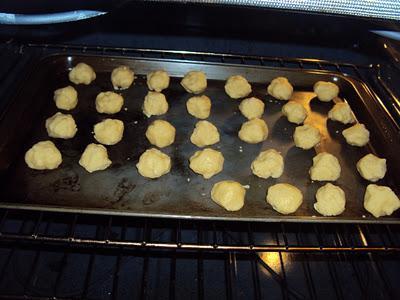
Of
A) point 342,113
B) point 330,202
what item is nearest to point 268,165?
point 330,202

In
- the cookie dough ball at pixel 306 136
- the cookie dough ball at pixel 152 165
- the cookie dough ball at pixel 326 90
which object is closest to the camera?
the cookie dough ball at pixel 152 165

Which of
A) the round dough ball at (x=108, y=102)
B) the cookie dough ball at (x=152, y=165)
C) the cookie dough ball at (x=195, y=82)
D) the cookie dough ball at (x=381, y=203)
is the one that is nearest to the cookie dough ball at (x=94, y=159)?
the cookie dough ball at (x=152, y=165)

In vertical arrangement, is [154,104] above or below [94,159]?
above

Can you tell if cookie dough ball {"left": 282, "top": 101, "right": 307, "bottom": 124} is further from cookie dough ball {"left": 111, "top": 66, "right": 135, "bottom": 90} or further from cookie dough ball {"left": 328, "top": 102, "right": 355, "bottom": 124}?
cookie dough ball {"left": 111, "top": 66, "right": 135, "bottom": 90}

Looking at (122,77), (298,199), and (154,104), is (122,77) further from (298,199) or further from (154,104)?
(298,199)

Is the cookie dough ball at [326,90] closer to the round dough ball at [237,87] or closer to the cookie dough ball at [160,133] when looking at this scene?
the round dough ball at [237,87]

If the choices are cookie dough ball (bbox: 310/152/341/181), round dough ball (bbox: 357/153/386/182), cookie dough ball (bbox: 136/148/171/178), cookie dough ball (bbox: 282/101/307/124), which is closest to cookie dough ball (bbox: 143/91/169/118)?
cookie dough ball (bbox: 136/148/171/178)
